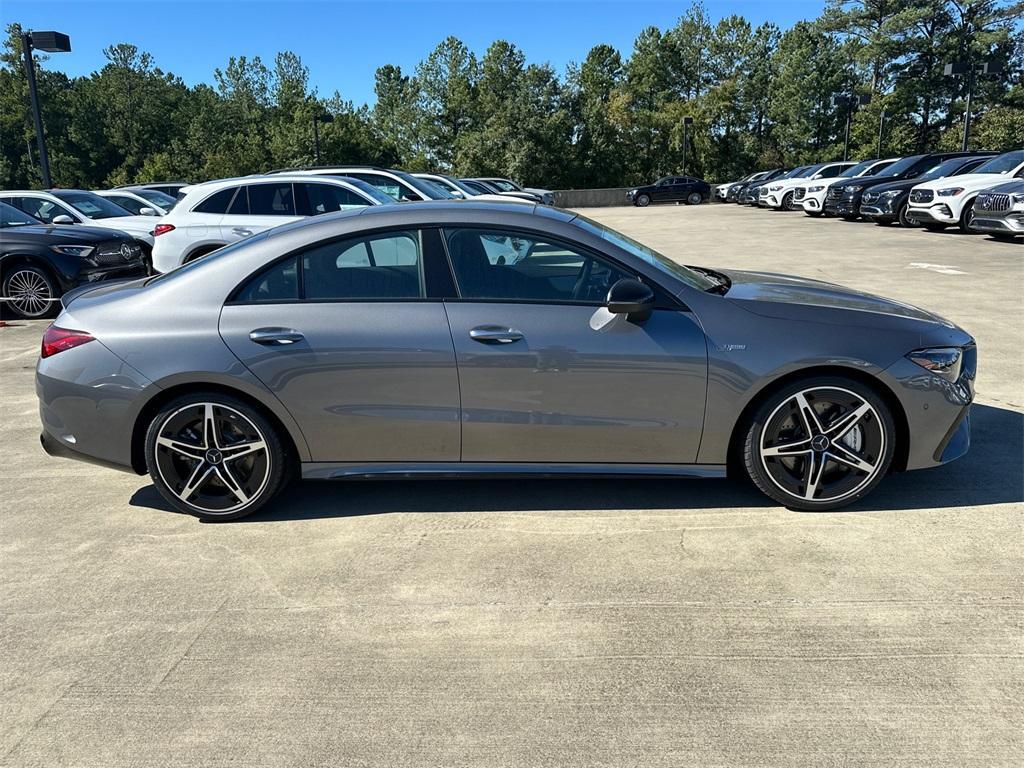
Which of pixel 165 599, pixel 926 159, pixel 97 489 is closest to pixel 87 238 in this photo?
pixel 97 489

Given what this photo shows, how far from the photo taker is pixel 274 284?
3.98 m

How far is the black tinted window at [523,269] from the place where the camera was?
3.90 meters

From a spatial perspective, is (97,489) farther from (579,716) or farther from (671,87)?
(671,87)

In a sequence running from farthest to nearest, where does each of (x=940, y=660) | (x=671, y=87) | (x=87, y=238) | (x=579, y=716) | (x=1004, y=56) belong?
(x=671, y=87), (x=1004, y=56), (x=87, y=238), (x=940, y=660), (x=579, y=716)

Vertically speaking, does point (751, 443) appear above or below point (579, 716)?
above

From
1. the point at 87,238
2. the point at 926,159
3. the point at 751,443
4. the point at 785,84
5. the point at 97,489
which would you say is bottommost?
the point at 97,489

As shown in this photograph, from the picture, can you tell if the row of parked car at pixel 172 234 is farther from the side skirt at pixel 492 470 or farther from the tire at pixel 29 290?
the side skirt at pixel 492 470

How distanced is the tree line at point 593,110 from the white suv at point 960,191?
3458cm

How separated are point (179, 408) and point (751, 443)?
2.83m

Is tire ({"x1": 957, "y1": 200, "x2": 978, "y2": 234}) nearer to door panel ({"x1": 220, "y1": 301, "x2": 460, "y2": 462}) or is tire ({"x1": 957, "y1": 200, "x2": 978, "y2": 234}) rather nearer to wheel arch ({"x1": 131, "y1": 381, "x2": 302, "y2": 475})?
door panel ({"x1": 220, "y1": 301, "x2": 460, "y2": 462})

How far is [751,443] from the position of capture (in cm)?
387

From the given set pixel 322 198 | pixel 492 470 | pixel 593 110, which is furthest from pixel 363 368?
pixel 593 110

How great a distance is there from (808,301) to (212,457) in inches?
123

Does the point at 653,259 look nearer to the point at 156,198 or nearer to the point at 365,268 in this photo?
the point at 365,268
